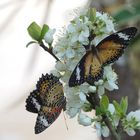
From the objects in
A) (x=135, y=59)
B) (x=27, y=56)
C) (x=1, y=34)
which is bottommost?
(x=135, y=59)

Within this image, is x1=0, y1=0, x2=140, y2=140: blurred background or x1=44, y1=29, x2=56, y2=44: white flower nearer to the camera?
x1=44, y1=29, x2=56, y2=44: white flower

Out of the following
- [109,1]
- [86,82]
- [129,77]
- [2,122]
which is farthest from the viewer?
[2,122]

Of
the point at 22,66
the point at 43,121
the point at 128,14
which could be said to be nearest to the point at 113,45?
the point at 43,121

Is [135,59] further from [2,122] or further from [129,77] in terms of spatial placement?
[2,122]

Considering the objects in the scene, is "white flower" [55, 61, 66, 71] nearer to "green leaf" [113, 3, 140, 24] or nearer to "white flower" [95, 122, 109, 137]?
"white flower" [95, 122, 109, 137]

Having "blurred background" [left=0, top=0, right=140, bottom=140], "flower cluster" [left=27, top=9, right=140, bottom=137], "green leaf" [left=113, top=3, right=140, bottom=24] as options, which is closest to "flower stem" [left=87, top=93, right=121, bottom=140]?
"flower cluster" [left=27, top=9, right=140, bottom=137]

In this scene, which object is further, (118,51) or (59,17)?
(59,17)

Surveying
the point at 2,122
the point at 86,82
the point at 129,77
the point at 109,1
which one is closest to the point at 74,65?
the point at 86,82
